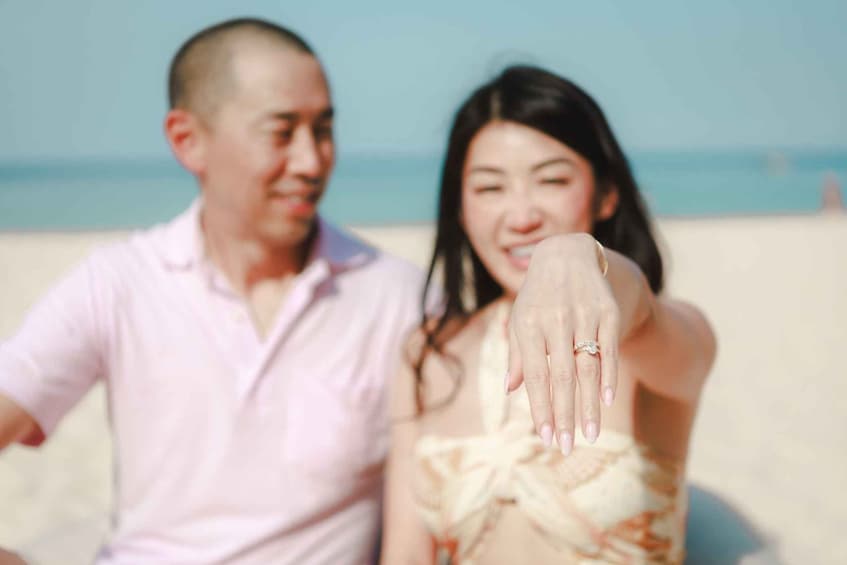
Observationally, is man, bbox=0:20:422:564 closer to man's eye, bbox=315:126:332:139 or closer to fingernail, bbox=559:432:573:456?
man's eye, bbox=315:126:332:139

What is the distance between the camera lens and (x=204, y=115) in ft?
8.04

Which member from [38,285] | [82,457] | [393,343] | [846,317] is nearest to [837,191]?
[846,317]

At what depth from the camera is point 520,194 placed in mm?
2047

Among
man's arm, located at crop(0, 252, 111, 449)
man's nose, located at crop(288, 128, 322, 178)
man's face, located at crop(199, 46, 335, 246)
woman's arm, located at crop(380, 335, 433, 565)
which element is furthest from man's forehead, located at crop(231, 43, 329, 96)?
woman's arm, located at crop(380, 335, 433, 565)

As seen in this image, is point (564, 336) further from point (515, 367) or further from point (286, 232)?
point (286, 232)

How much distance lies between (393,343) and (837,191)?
627 inches

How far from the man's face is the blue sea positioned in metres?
10.8

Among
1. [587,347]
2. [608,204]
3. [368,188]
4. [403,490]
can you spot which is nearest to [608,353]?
[587,347]

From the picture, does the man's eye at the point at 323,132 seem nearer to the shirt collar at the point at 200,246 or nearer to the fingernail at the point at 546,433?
the shirt collar at the point at 200,246

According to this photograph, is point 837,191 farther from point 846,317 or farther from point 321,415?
point 321,415

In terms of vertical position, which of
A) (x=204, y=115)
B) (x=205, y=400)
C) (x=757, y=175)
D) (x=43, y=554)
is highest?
(x=204, y=115)

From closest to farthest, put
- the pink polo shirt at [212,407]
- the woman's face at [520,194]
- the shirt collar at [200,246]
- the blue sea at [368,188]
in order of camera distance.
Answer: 1. the woman's face at [520,194]
2. the pink polo shirt at [212,407]
3. the shirt collar at [200,246]
4. the blue sea at [368,188]

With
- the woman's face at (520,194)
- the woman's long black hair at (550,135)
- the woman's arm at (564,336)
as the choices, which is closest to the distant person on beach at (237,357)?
the woman's long black hair at (550,135)

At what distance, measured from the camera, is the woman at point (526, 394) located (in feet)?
6.33
